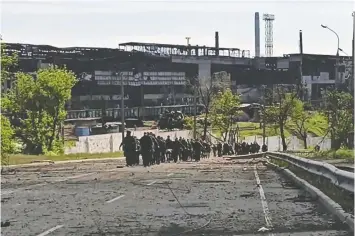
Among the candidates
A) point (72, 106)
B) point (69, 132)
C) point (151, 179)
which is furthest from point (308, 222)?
point (72, 106)

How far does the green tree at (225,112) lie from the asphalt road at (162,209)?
67.2 meters

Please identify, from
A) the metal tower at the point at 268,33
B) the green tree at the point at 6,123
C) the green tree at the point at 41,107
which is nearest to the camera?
the green tree at the point at 6,123

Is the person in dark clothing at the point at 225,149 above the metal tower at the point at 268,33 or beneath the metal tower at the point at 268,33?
beneath

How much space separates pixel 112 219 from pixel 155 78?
387 ft

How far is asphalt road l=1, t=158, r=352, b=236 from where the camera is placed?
11.5 m

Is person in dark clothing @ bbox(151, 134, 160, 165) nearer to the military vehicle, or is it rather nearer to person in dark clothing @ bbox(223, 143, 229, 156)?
person in dark clothing @ bbox(223, 143, 229, 156)

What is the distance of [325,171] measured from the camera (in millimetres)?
16547

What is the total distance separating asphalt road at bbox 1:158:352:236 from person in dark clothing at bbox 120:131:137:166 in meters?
13.2

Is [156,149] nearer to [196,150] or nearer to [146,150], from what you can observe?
[146,150]

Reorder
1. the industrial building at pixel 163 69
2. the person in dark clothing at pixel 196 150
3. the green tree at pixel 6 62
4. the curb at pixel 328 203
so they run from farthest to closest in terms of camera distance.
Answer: the industrial building at pixel 163 69, the person in dark clothing at pixel 196 150, the green tree at pixel 6 62, the curb at pixel 328 203

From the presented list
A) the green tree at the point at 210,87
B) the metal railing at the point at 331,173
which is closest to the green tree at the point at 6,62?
the metal railing at the point at 331,173

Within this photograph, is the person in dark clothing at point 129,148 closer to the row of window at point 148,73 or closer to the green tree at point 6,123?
the green tree at point 6,123

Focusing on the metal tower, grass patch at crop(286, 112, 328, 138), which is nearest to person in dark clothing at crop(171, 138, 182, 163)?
grass patch at crop(286, 112, 328, 138)

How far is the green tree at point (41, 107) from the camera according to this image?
2515 inches
